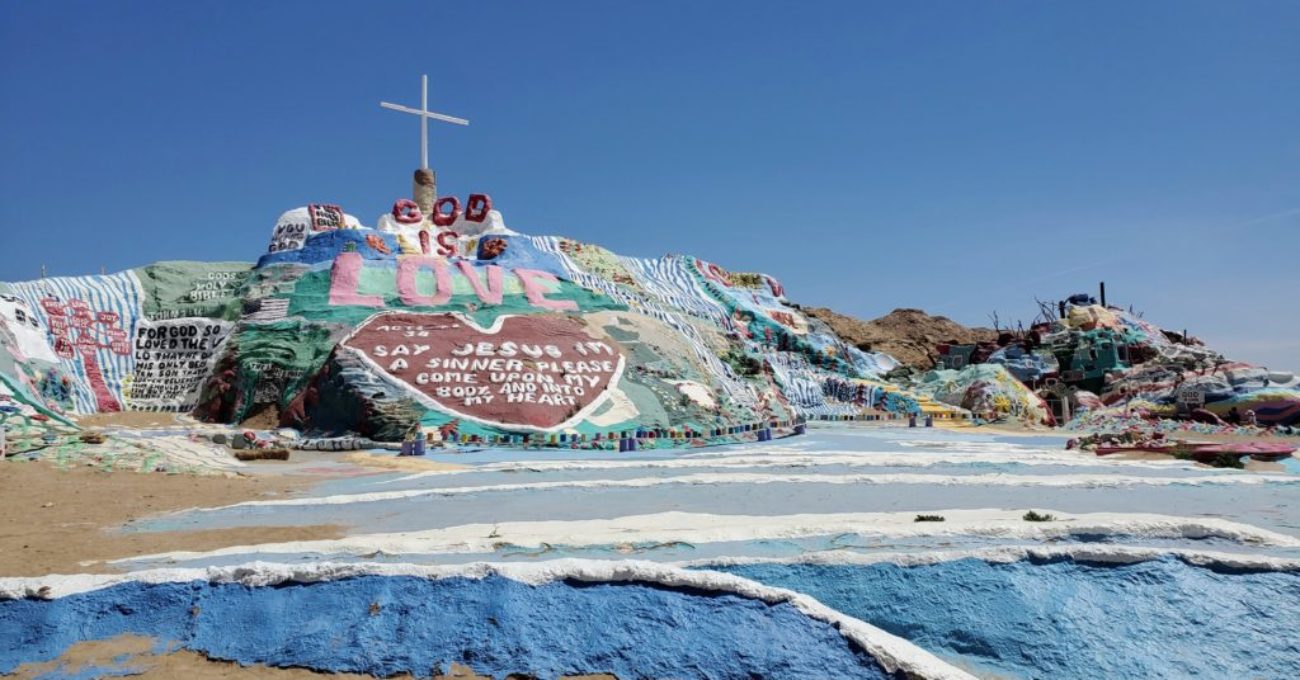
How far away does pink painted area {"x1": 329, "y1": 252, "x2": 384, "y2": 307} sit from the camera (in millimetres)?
22500

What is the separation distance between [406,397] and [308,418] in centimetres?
254

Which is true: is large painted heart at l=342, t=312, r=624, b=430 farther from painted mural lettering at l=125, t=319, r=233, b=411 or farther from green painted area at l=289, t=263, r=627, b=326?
painted mural lettering at l=125, t=319, r=233, b=411

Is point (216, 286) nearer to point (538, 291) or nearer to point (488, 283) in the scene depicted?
point (488, 283)

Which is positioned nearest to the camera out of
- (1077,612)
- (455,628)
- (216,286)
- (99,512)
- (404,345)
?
(455,628)

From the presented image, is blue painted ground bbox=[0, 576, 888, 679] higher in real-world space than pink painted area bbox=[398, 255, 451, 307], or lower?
lower

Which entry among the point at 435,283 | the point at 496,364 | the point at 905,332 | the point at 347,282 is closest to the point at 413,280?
the point at 435,283

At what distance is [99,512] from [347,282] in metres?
14.7

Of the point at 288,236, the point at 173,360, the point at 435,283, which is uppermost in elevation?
the point at 288,236

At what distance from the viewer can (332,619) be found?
515 centimetres

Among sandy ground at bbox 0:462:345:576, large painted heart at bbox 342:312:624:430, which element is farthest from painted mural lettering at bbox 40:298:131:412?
sandy ground at bbox 0:462:345:576

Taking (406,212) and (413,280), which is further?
(406,212)

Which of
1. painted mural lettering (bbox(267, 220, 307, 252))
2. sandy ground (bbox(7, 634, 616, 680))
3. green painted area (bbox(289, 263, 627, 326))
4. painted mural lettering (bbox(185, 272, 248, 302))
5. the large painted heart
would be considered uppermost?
painted mural lettering (bbox(267, 220, 307, 252))

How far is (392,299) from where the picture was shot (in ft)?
74.1

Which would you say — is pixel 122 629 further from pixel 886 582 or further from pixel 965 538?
pixel 965 538
